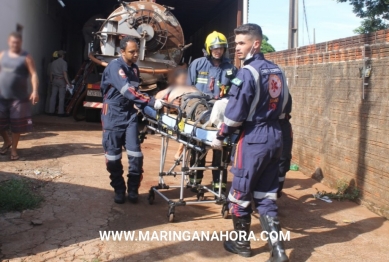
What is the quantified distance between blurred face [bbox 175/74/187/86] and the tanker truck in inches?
135

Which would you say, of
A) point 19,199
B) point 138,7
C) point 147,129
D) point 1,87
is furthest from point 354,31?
point 1,87

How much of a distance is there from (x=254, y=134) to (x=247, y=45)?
718 mm

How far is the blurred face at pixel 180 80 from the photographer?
5.12 meters

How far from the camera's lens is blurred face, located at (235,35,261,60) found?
11.6 feet

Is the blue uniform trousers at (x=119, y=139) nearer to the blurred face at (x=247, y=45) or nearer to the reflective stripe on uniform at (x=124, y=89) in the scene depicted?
the reflective stripe on uniform at (x=124, y=89)

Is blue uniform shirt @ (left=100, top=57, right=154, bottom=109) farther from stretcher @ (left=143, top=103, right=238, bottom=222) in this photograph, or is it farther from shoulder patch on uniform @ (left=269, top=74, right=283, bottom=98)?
shoulder patch on uniform @ (left=269, top=74, right=283, bottom=98)

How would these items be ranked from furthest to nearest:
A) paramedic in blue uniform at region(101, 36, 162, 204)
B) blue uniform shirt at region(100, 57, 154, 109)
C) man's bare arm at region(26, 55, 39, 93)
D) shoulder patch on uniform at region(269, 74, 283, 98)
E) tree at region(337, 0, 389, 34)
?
tree at region(337, 0, 389, 34) → paramedic in blue uniform at region(101, 36, 162, 204) → blue uniform shirt at region(100, 57, 154, 109) → shoulder patch on uniform at region(269, 74, 283, 98) → man's bare arm at region(26, 55, 39, 93)

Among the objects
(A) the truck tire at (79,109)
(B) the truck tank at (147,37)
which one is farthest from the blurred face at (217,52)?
(A) the truck tire at (79,109)

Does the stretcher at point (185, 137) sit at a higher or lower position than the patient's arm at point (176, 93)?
lower

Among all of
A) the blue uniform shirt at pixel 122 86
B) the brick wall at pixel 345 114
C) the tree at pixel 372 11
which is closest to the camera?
the blue uniform shirt at pixel 122 86

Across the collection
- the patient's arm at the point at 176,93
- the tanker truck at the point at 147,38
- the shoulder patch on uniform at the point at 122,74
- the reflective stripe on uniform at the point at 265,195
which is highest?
the tanker truck at the point at 147,38

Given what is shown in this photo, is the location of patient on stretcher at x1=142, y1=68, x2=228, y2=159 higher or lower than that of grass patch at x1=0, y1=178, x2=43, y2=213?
higher

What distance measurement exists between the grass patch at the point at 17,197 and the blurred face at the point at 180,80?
1949 millimetres

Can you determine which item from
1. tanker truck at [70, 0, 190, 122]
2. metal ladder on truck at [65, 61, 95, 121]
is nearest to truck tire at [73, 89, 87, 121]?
metal ladder on truck at [65, 61, 95, 121]
